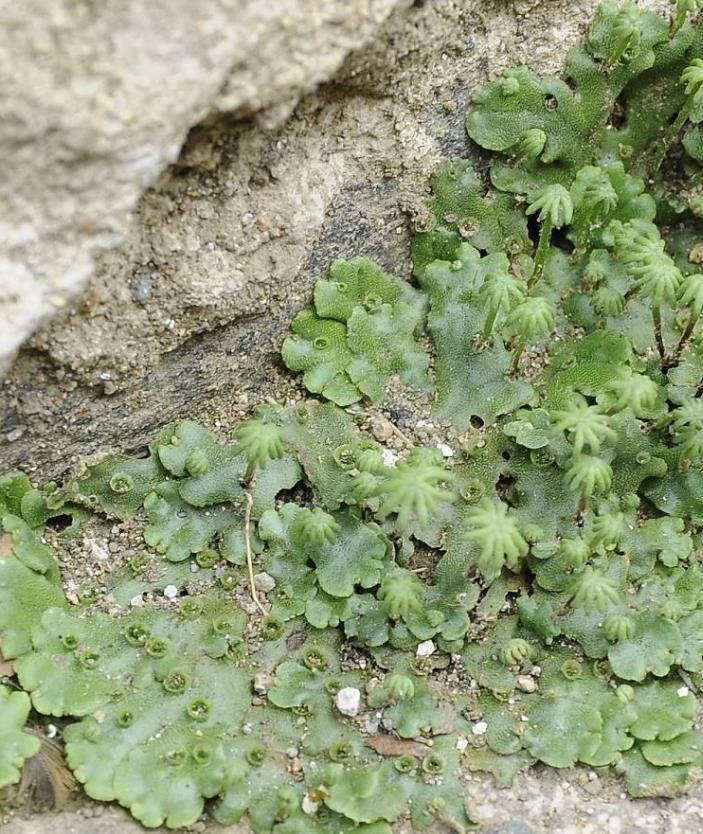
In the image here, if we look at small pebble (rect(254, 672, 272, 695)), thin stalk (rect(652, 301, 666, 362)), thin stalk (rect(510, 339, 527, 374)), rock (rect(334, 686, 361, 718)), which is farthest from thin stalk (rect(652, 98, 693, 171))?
small pebble (rect(254, 672, 272, 695))

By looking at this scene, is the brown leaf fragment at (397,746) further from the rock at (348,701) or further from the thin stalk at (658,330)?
the thin stalk at (658,330)

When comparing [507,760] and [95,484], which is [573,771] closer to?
[507,760]

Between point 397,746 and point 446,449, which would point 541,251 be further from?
point 397,746

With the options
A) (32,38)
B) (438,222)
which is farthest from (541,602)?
(32,38)

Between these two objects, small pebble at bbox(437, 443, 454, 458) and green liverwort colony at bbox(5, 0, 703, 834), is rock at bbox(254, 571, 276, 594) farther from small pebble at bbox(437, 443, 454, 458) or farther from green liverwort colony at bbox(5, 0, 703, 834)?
small pebble at bbox(437, 443, 454, 458)

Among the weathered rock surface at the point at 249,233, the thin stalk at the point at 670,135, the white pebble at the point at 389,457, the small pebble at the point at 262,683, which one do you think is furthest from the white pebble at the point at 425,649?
the thin stalk at the point at 670,135

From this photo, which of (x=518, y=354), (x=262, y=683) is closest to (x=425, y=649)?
(x=262, y=683)
